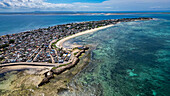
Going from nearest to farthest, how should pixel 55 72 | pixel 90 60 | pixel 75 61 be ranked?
pixel 55 72
pixel 75 61
pixel 90 60

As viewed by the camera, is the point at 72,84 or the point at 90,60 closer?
the point at 72,84

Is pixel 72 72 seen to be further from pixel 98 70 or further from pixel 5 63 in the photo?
pixel 5 63

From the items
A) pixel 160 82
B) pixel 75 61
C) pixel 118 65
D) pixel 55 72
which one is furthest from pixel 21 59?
pixel 160 82

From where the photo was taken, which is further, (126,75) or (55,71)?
(55,71)

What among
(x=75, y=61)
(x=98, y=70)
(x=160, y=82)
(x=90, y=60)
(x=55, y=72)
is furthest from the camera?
(x=90, y=60)

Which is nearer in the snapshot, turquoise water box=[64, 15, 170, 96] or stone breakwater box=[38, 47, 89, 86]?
turquoise water box=[64, 15, 170, 96]

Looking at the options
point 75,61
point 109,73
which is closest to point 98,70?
point 109,73

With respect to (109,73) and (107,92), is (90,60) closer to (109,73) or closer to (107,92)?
(109,73)

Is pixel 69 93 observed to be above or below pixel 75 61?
below

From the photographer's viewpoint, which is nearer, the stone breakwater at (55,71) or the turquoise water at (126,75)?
the turquoise water at (126,75)

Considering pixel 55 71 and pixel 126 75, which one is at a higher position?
pixel 55 71
